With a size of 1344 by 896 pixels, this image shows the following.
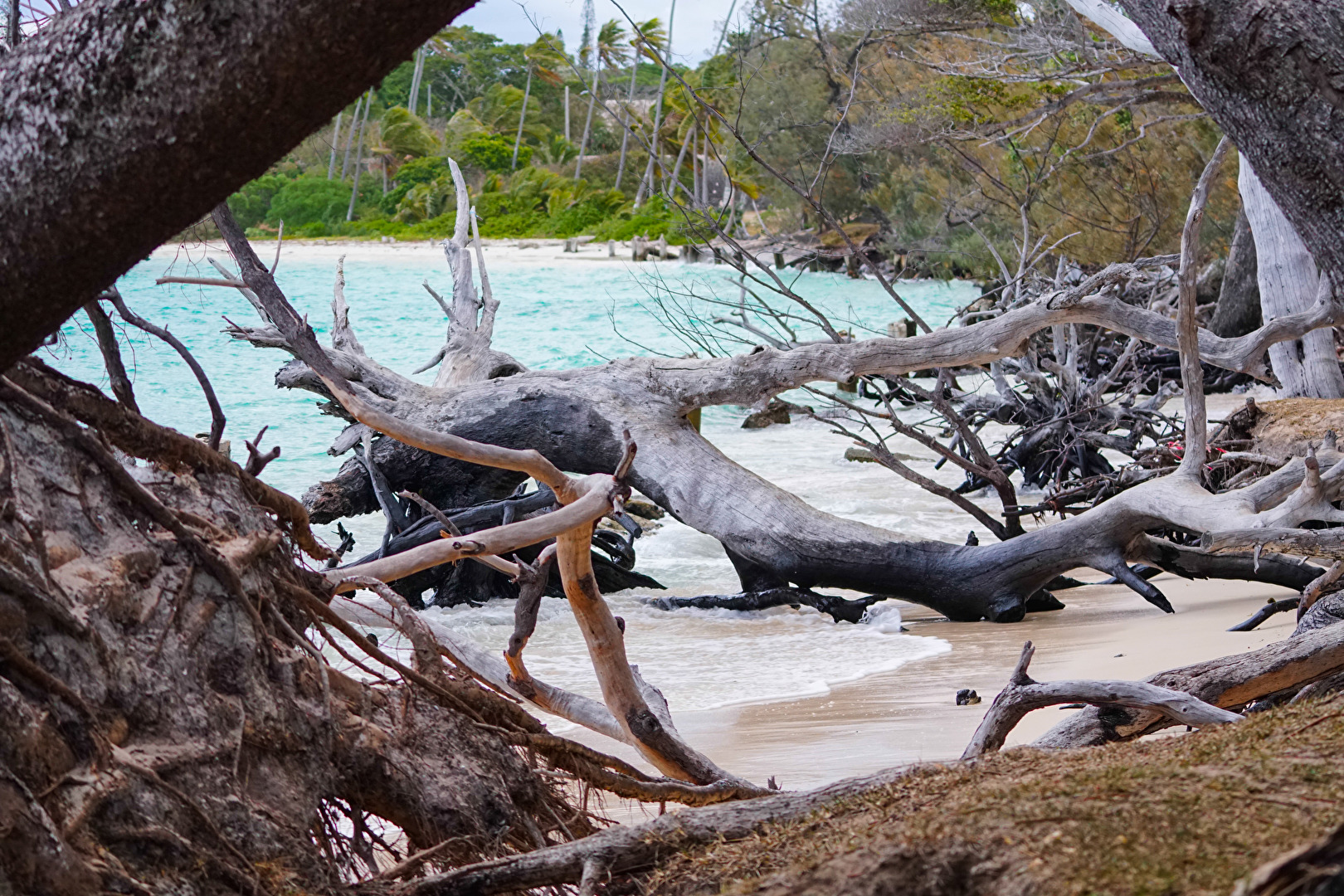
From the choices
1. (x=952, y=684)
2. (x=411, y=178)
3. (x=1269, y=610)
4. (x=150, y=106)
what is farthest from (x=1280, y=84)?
(x=411, y=178)

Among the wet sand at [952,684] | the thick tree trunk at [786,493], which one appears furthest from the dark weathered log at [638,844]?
the thick tree trunk at [786,493]

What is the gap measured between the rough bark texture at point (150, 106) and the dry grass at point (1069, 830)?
3.29ft

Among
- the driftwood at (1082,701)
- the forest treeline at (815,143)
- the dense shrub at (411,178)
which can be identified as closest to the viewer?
the driftwood at (1082,701)

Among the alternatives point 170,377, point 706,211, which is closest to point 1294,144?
point 706,211

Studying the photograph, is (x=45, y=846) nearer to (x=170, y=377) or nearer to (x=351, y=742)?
(x=351, y=742)

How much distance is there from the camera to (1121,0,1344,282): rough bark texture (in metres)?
2.18

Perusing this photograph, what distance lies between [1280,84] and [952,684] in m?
3.39

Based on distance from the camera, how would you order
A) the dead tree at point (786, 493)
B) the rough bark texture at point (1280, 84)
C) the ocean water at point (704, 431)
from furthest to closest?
the ocean water at point (704, 431)
the dead tree at point (786, 493)
the rough bark texture at point (1280, 84)

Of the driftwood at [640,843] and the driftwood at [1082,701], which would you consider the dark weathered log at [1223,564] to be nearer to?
the driftwood at [1082,701]

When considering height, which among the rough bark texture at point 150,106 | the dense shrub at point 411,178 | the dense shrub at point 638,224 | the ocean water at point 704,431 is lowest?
the ocean water at point 704,431

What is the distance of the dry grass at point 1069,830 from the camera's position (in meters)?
1.18

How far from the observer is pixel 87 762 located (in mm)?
1687

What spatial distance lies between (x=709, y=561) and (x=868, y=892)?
758cm

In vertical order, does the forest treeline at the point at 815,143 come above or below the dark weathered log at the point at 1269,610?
above
